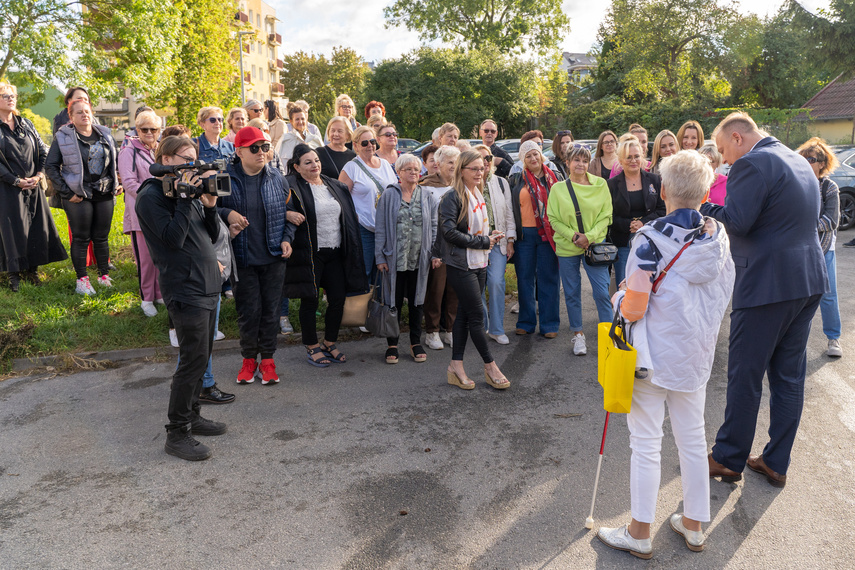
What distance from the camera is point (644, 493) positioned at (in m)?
3.07

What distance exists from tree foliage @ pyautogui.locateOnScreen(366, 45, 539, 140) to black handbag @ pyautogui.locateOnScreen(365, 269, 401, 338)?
103ft

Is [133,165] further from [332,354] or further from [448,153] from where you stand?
[448,153]

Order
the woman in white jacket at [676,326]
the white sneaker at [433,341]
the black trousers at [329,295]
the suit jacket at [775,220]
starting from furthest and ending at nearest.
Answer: the white sneaker at [433,341], the black trousers at [329,295], the suit jacket at [775,220], the woman in white jacket at [676,326]

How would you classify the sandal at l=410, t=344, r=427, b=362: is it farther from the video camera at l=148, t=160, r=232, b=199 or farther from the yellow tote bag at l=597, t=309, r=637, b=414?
the yellow tote bag at l=597, t=309, r=637, b=414

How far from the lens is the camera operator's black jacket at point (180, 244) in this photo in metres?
3.89

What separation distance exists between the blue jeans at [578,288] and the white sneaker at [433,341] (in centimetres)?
137

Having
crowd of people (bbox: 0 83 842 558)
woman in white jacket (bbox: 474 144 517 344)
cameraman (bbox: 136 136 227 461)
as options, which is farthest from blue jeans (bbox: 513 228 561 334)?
cameraman (bbox: 136 136 227 461)

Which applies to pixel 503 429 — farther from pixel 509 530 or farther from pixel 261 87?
pixel 261 87

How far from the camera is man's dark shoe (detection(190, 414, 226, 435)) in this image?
14.6ft

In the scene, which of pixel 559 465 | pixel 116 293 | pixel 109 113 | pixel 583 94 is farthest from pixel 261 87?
pixel 559 465

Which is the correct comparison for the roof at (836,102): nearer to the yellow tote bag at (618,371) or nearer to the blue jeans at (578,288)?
the blue jeans at (578,288)

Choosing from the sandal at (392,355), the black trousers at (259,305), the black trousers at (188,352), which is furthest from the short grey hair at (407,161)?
the black trousers at (188,352)

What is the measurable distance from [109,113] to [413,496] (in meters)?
74.7

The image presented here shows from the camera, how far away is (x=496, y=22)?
4828 cm
